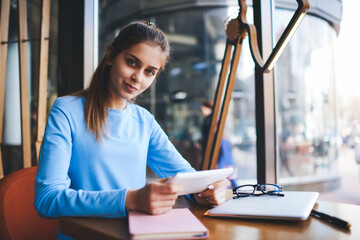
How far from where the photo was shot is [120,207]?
757mm

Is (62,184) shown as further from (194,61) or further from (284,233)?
(194,61)

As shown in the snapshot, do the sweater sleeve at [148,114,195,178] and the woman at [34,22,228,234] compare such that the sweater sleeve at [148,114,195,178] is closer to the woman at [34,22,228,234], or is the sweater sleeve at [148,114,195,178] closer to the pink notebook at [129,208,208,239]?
the woman at [34,22,228,234]

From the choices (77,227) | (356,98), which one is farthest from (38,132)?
(356,98)

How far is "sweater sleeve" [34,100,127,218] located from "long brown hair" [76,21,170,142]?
142 millimetres

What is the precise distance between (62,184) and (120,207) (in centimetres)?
21

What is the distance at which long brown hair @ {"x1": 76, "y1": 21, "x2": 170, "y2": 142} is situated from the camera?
1037mm

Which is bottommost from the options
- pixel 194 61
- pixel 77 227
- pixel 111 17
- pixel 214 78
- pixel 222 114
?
pixel 77 227

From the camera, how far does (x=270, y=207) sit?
819mm

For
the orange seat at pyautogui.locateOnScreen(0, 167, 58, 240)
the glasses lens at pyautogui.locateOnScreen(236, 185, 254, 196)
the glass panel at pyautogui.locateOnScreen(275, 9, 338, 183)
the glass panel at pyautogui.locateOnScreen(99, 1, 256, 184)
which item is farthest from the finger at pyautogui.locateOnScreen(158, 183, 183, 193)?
the glass panel at pyautogui.locateOnScreen(99, 1, 256, 184)

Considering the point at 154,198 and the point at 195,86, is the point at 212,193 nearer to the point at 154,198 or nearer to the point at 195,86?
the point at 154,198

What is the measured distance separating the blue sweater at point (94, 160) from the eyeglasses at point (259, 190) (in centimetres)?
27

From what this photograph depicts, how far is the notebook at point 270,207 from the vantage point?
0.76 metres

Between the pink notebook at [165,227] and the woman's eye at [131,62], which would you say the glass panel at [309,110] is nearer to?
the woman's eye at [131,62]

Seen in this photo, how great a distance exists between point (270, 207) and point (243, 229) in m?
0.14
